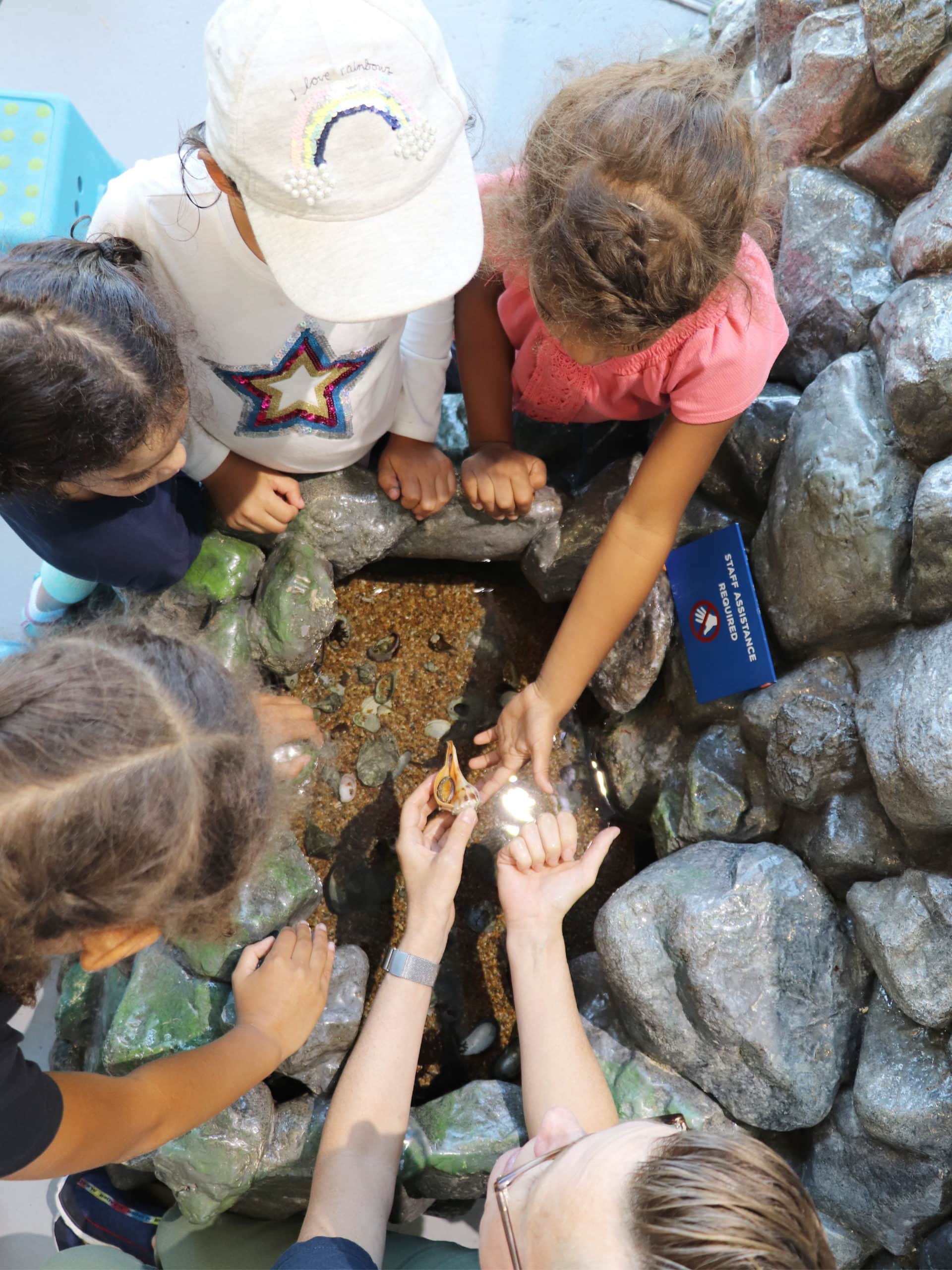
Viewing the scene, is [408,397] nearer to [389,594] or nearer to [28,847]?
[389,594]

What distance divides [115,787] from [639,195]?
0.77 m

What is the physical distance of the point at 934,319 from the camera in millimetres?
1148

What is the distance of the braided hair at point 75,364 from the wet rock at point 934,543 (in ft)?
2.88

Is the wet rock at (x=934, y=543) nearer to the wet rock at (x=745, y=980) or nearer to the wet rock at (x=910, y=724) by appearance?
the wet rock at (x=910, y=724)

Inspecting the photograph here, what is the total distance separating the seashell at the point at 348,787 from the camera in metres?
1.53

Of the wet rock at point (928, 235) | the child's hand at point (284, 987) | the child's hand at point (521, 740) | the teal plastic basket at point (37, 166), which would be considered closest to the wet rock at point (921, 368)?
the wet rock at point (928, 235)

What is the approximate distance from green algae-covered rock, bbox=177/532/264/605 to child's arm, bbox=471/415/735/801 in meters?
0.44

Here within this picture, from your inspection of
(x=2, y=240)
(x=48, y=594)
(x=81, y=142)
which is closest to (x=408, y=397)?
(x=48, y=594)

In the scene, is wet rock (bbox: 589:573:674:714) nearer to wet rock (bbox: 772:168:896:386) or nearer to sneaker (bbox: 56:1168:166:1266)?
wet rock (bbox: 772:168:896:386)

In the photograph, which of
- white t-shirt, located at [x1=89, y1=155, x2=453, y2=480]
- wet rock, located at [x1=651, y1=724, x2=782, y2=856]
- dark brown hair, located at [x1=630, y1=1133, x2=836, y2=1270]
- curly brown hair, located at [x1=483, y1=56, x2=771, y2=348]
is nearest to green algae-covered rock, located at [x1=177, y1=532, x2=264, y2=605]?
white t-shirt, located at [x1=89, y1=155, x2=453, y2=480]

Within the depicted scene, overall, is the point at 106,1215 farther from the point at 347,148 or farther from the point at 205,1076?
the point at 347,148

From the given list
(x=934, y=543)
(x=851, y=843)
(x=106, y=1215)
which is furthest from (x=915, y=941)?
(x=106, y=1215)

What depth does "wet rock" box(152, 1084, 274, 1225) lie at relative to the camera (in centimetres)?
123

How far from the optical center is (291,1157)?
4.25ft
